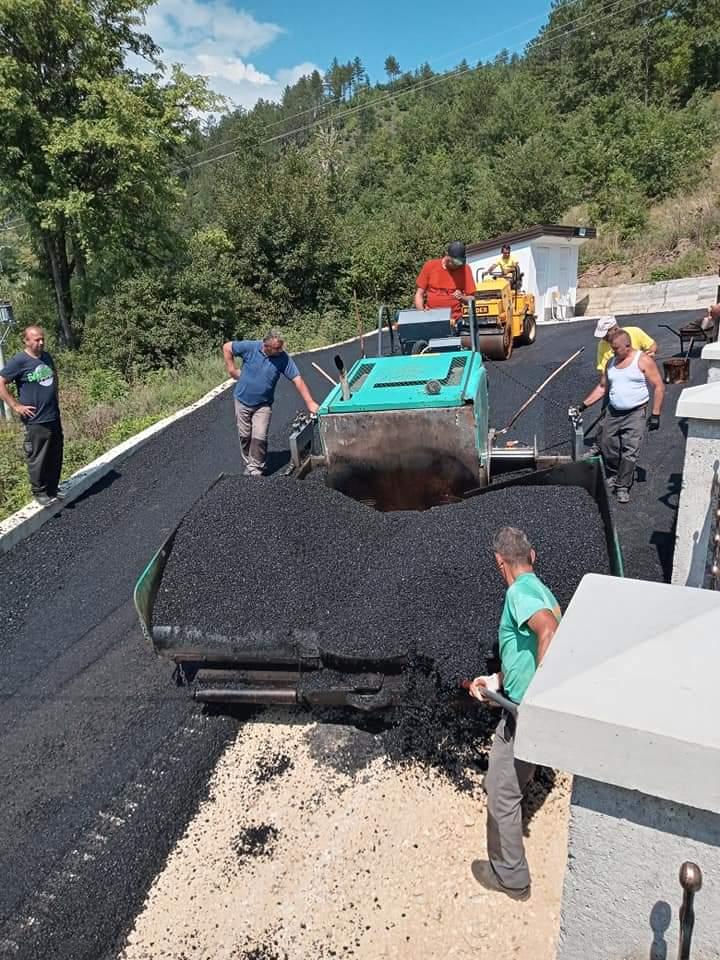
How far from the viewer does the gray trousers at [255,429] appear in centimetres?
713

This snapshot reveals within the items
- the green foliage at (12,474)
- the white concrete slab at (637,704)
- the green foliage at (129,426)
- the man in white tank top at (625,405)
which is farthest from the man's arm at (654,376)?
the green foliage at (129,426)

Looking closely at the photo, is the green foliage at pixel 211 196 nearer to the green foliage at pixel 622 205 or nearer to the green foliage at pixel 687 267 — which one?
the green foliage at pixel 622 205

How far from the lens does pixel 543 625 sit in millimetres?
2631

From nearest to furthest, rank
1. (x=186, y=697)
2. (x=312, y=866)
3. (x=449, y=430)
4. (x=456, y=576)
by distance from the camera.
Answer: (x=312, y=866)
(x=456, y=576)
(x=186, y=697)
(x=449, y=430)

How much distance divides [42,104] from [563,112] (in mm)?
35267

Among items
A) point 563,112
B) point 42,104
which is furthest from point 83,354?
point 563,112

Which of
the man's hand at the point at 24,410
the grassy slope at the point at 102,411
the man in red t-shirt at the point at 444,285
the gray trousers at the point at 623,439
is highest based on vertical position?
the man in red t-shirt at the point at 444,285

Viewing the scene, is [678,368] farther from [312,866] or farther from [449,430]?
[312,866]

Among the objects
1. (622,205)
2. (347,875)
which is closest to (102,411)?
(347,875)

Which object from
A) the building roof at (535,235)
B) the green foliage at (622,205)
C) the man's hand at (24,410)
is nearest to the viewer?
the man's hand at (24,410)

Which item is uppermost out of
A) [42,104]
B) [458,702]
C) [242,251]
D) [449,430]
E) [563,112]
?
[563,112]

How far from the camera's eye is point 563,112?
137 ft

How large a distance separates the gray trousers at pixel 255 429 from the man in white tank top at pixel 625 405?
3.11 m

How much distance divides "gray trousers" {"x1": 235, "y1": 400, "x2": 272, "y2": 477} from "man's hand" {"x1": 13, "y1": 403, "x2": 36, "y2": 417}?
1.90 meters
